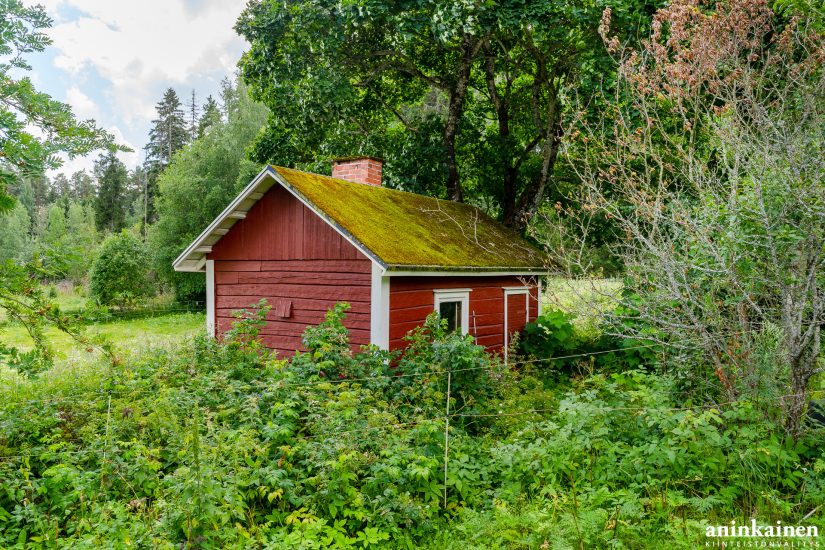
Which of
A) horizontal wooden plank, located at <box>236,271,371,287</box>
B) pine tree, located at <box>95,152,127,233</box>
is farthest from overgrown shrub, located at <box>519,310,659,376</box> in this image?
pine tree, located at <box>95,152,127,233</box>

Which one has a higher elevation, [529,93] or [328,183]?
[529,93]

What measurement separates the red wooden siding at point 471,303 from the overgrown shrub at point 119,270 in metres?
21.8

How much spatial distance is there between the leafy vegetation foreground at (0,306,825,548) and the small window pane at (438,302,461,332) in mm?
4222

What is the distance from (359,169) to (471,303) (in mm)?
4204

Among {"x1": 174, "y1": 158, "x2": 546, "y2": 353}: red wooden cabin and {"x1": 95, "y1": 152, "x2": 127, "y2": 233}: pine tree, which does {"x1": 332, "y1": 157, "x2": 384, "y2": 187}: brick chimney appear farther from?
{"x1": 95, "y1": 152, "x2": 127, "y2": 233}: pine tree

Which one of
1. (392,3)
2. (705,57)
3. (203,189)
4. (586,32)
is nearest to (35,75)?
(705,57)

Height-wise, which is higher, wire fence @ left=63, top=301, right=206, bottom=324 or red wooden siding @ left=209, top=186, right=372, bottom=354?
red wooden siding @ left=209, top=186, right=372, bottom=354

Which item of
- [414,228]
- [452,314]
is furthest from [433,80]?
[452,314]

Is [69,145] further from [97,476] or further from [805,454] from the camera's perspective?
[805,454]

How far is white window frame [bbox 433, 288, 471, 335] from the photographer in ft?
33.4

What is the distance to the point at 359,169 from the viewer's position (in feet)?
40.9

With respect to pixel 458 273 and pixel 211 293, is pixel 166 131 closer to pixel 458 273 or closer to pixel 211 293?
pixel 211 293

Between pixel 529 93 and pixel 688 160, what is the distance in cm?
1320

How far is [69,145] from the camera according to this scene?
382 centimetres
